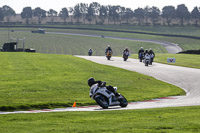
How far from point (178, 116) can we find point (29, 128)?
5.13 m

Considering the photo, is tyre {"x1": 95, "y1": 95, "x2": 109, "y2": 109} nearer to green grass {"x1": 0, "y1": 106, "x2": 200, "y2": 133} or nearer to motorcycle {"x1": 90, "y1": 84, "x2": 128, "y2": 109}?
motorcycle {"x1": 90, "y1": 84, "x2": 128, "y2": 109}

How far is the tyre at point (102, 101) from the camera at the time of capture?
16906 mm

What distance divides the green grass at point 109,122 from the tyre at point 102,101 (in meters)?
1.83

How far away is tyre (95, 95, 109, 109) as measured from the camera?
666 inches

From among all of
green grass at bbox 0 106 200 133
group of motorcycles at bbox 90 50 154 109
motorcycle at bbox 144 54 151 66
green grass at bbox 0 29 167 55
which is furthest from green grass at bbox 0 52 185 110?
green grass at bbox 0 29 167 55

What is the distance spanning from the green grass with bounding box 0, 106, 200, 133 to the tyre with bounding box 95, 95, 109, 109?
6.01ft

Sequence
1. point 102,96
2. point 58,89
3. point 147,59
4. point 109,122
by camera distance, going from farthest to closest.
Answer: point 147,59 < point 58,89 < point 102,96 < point 109,122

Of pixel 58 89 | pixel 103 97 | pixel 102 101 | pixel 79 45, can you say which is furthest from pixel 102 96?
pixel 79 45

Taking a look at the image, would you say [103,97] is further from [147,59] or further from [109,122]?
[147,59]

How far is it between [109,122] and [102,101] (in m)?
4.46

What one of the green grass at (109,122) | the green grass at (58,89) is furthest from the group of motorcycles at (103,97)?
the green grass at (58,89)

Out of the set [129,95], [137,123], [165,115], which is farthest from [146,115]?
[129,95]

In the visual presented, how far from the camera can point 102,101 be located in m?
17.1

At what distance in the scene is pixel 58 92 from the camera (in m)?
22.2
